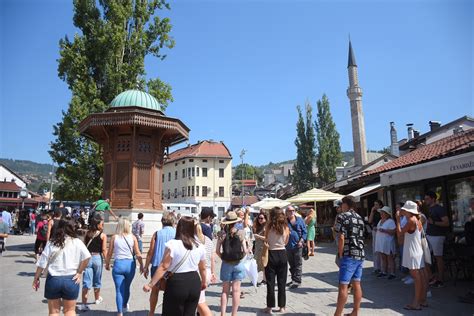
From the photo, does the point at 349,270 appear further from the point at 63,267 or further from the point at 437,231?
the point at 63,267

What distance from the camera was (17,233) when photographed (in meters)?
28.4

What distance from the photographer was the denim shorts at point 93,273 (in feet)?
21.4

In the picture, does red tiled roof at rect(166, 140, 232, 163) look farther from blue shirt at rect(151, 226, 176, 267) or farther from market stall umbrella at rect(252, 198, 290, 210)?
blue shirt at rect(151, 226, 176, 267)

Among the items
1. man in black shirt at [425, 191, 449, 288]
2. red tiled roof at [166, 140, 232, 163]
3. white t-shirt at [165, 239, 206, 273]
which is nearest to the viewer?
white t-shirt at [165, 239, 206, 273]

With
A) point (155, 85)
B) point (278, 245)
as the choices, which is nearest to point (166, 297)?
point (278, 245)

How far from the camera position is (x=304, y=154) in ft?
146

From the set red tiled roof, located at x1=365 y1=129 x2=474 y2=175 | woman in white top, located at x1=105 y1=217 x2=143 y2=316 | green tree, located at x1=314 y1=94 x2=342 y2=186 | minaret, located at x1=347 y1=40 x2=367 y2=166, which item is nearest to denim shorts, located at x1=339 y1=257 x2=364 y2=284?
woman in white top, located at x1=105 y1=217 x2=143 y2=316

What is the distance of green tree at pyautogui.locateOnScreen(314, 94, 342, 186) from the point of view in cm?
4288

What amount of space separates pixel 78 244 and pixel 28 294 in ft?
13.6

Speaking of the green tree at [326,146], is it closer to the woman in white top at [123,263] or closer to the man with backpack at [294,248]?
the man with backpack at [294,248]

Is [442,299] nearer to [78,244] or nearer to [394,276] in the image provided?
[394,276]

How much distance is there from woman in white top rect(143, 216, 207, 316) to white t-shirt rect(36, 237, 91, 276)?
4.11 ft

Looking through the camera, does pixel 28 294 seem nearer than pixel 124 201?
Yes

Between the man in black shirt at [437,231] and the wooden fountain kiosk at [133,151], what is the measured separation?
31.9ft
